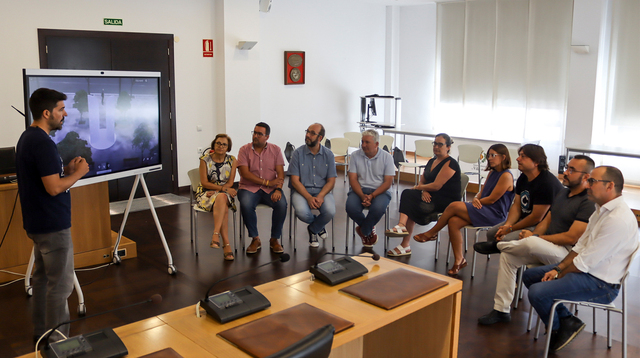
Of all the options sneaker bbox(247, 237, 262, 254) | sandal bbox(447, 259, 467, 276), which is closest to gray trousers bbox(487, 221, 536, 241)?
sandal bbox(447, 259, 467, 276)

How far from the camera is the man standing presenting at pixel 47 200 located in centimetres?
291

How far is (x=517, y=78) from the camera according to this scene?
9617 mm

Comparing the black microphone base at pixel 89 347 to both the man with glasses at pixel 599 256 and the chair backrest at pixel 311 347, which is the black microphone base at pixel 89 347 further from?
the man with glasses at pixel 599 256

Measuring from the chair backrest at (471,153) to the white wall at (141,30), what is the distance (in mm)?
3674

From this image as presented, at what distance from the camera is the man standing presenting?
291 centimetres

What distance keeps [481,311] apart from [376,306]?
189 centimetres

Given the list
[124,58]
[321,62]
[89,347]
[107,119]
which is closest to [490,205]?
[107,119]

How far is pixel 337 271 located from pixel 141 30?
18.8 feet

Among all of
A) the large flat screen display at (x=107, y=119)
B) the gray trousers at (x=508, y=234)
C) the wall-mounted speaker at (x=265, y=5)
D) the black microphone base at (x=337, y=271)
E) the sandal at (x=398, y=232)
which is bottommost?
the sandal at (x=398, y=232)

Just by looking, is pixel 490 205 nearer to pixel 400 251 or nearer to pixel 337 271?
pixel 400 251

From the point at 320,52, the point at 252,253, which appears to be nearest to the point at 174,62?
the point at 320,52

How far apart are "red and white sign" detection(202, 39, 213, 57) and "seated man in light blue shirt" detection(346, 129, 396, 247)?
3.65m

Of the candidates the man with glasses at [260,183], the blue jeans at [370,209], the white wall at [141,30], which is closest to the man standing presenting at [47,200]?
the man with glasses at [260,183]

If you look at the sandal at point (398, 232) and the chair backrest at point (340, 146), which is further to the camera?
the chair backrest at point (340, 146)
